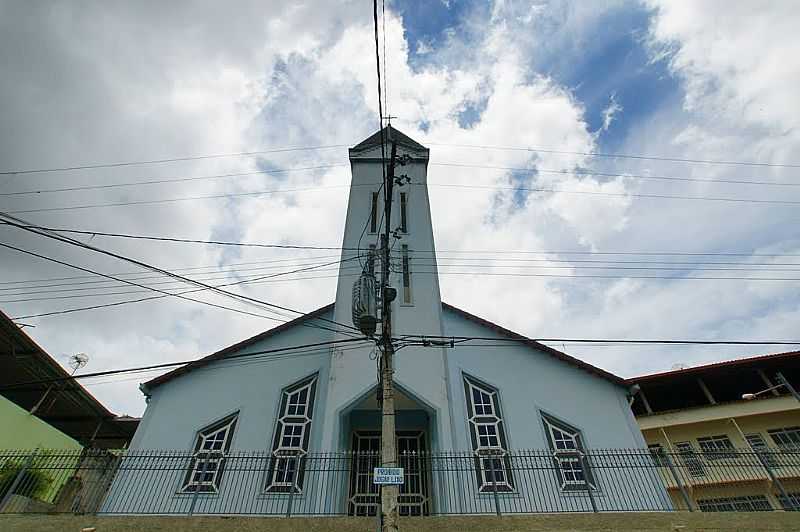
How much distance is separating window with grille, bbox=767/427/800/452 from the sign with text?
23.6 m

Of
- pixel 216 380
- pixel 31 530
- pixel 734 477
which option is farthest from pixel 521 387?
pixel 31 530

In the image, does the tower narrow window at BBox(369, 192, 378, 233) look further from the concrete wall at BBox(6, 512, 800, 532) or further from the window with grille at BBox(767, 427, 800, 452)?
the window with grille at BBox(767, 427, 800, 452)

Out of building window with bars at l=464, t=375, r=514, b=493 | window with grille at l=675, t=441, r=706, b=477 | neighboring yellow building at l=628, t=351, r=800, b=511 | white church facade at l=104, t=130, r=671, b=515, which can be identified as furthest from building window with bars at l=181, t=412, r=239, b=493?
neighboring yellow building at l=628, t=351, r=800, b=511

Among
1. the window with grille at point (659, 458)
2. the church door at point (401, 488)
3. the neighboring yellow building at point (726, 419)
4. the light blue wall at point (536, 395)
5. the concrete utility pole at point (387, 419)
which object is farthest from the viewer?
the neighboring yellow building at point (726, 419)

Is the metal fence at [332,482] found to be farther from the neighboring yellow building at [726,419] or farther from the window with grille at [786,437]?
the window with grille at [786,437]

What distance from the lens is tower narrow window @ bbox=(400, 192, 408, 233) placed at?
760 inches

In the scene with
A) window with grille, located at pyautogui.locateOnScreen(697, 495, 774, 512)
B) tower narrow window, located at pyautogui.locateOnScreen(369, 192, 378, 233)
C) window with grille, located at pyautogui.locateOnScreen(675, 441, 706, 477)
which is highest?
tower narrow window, located at pyautogui.locateOnScreen(369, 192, 378, 233)

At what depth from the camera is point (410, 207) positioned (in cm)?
2023

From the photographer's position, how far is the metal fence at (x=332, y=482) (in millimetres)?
11914

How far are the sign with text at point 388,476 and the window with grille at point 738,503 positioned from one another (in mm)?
20365

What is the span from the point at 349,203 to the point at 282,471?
11441mm

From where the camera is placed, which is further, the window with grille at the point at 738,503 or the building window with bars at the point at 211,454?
the window with grille at the point at 738,503

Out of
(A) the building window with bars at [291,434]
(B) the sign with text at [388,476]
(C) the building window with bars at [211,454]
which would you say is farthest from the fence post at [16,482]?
(B) the sign with text at [388,476]

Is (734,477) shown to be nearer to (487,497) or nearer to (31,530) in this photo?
(487,497)
